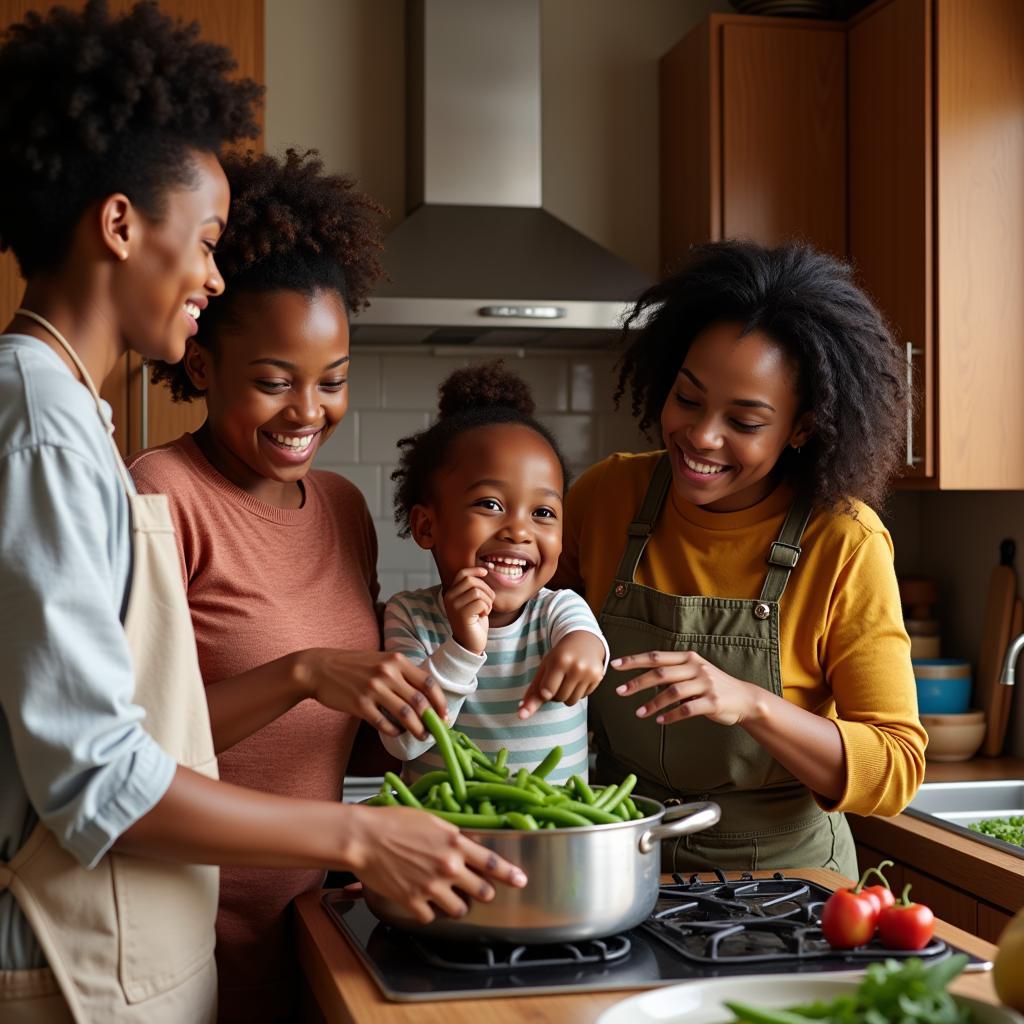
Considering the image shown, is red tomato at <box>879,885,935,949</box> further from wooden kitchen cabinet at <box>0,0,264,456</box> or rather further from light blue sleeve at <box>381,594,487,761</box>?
wooden kitchen cabinet at <box>0,0,264,456</box>

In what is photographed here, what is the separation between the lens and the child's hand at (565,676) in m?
1.53

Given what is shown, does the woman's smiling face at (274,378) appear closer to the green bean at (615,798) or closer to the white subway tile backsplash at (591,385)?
the green bean at (615,798)

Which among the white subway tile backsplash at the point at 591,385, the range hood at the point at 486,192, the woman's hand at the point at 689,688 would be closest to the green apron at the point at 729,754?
the woman's hand at the point at 689,688

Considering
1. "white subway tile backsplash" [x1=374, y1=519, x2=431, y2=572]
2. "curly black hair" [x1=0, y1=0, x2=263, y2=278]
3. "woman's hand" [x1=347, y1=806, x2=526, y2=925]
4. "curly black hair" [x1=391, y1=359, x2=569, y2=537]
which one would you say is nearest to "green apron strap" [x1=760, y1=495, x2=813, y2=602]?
"curly black hair" [x1=391, y1=359, x2=569, y2=537]

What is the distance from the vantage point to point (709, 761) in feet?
5.97

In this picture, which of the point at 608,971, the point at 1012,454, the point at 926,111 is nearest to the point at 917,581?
the point at 1012,454

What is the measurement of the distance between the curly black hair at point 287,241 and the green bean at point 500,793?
63cm

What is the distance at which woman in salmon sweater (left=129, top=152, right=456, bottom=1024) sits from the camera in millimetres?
1572

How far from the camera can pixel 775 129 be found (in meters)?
3.38

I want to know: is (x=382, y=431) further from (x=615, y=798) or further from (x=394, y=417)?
(x=615, y=798)

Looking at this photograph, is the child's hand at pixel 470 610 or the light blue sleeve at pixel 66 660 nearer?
the light blue sleeve at pixel 66 660

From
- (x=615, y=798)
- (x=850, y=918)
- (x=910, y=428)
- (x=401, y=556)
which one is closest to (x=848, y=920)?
(x=850, y=918)

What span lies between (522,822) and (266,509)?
1.87ft

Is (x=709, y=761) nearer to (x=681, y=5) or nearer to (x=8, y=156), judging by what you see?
(x=8, y=156)
